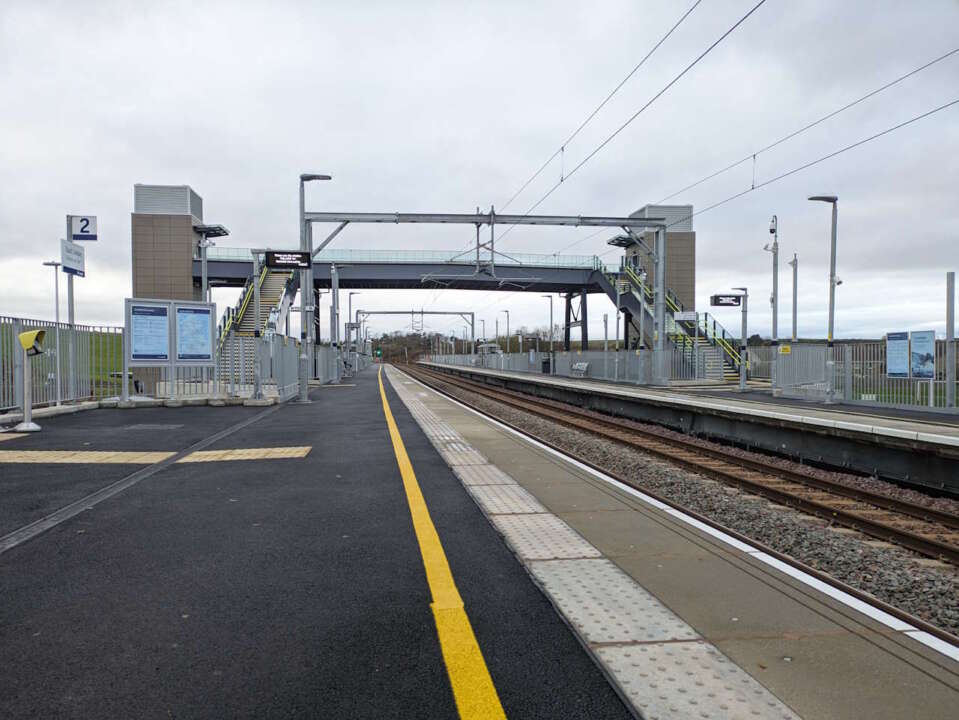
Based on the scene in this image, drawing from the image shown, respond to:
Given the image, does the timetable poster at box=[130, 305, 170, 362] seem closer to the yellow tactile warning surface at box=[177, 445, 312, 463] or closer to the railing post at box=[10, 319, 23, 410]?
the railing post at box=[10, 319, 23, 410]

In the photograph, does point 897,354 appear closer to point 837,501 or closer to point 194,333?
point 837,501

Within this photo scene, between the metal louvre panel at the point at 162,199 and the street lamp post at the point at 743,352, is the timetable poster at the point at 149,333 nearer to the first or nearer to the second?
the street lamp post at the point at 743,352

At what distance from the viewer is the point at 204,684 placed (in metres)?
Answer: 2.94

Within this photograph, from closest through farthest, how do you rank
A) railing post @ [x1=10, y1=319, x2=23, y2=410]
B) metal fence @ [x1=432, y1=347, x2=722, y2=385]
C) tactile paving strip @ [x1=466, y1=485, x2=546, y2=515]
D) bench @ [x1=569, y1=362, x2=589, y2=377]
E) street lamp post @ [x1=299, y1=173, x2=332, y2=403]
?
tactile paving strip @ [x1=466, y1=485, x2=546, y2=515] → railing post @ [x1=10, y1=319, x2=23, y2=410] → street lamp post @ [x1=299, y1=173, x2=332, y2=403] → metal fence @ [x1=432, y1=347, x2=722, y2=385] → bench @ [x1=569, y1=362, x2=589, y2=377]

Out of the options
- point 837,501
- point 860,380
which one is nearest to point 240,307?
point 860,380

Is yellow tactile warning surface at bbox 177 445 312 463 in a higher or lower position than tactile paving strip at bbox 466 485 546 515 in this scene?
higher

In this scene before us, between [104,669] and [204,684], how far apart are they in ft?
1.71

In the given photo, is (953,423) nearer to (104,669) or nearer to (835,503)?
(835,503)

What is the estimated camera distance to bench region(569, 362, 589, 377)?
4359 cm

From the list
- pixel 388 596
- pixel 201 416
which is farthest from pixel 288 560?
pixel 201 416

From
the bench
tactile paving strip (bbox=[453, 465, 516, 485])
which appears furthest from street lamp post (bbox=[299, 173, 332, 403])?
the bench

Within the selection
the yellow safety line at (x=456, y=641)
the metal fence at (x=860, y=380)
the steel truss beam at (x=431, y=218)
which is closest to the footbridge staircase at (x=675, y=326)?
the metal fence at (x=860, y=380)

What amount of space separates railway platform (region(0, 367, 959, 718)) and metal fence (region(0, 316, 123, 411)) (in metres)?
7.35

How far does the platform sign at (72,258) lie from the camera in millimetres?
15344
